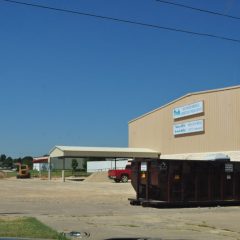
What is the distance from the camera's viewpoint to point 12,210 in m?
20.2

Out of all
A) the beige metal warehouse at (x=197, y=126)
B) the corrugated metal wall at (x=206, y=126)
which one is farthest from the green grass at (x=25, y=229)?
the corrugated metal wall at (x=206, y=126)

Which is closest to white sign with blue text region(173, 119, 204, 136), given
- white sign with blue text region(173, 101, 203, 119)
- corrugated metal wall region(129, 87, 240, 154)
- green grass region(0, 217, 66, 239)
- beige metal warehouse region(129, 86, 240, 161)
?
beige metal warehouse region(129, 86, 240, 161)

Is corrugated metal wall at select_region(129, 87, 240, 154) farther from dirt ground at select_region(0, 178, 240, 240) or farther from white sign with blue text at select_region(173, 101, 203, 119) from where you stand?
dirt ground at select_region(0, 178, 240, 240)

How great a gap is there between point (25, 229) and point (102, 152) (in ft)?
177

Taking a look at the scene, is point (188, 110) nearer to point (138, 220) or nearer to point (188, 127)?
point (188, 127)

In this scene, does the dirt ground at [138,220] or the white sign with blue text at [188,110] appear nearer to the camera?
the dirt ground at [138,220]

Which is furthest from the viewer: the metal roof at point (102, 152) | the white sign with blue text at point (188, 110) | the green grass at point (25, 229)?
the metal roof at point (102, 152)

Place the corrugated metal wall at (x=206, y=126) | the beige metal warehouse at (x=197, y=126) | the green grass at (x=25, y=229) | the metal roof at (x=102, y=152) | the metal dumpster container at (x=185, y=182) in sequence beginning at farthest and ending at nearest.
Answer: the metal roof at (x=102, y=152) < the beige metal warehouse at (x=197, y=126) < the corrugated metal wall at (x=206, y=126) < the metal dumpster container at (x=185, y=182) < the green grass at (x=25, y=229)

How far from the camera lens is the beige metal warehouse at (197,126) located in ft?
163

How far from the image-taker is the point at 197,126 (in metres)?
55.5

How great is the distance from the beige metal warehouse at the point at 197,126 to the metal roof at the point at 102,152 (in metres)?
1.21

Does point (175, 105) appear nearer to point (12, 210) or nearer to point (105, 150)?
point (105, 150)

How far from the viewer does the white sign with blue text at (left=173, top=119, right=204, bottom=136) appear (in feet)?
180

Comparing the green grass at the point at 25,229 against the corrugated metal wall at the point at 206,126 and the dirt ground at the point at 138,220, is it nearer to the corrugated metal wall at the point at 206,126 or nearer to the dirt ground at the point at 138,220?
the dirt ground at the point at 138,220
